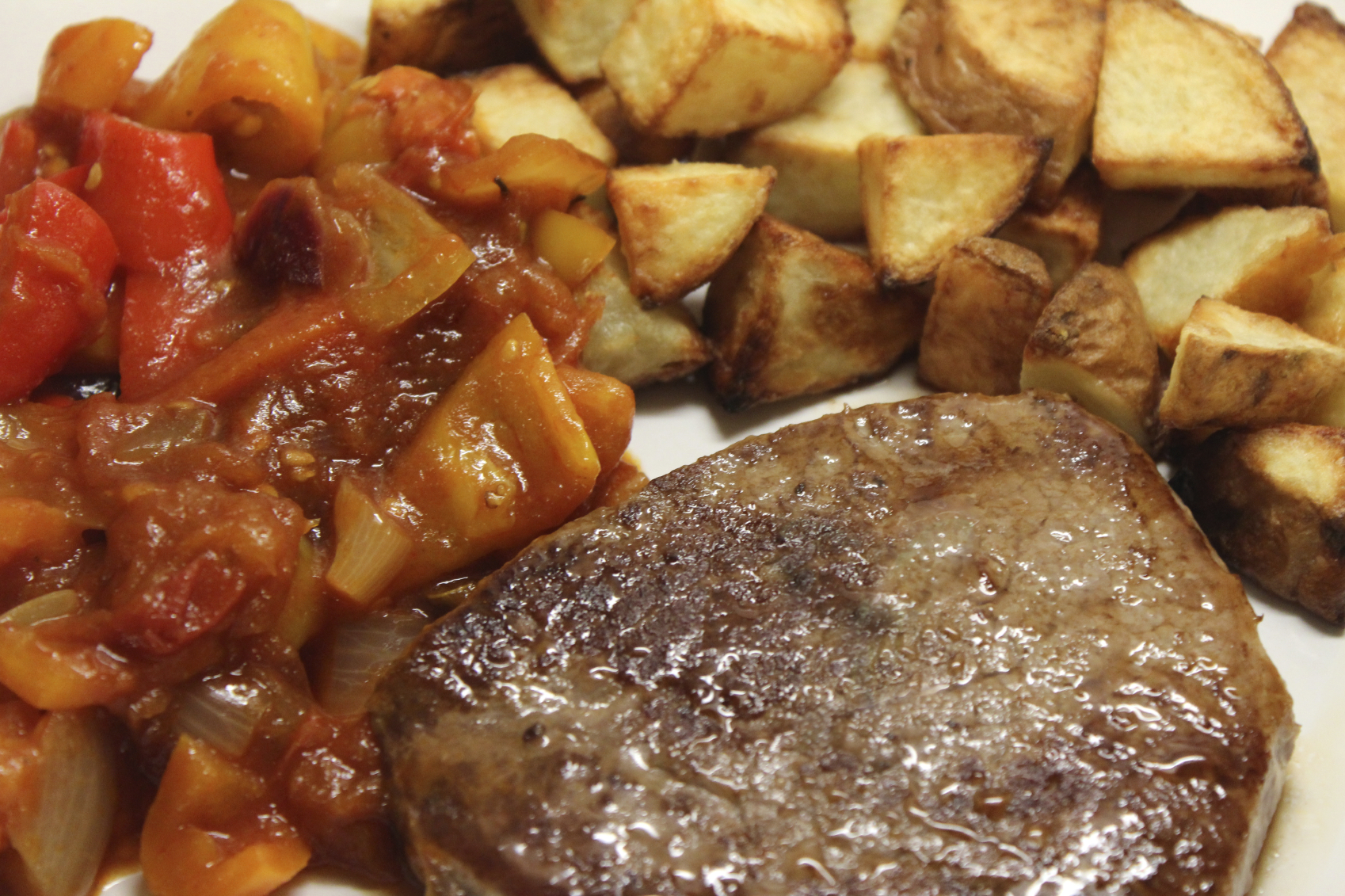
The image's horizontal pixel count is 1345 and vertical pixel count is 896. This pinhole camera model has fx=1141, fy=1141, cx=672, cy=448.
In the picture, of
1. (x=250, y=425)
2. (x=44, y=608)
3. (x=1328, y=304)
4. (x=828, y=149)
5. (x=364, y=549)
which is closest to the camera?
(x=44, y=608)

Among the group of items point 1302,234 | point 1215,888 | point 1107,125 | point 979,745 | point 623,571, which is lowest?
point 1215,888

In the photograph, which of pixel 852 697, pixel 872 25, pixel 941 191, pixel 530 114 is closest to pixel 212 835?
pixel 852 697

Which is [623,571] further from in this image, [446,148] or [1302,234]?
[1302,234]

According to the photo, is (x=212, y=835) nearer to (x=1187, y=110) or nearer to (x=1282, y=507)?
(x=1282, y=507)

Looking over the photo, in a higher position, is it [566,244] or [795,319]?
[566,244]

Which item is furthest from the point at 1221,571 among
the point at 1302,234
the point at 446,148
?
the point at 446,148

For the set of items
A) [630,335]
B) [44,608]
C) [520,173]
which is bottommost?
[44,608]
